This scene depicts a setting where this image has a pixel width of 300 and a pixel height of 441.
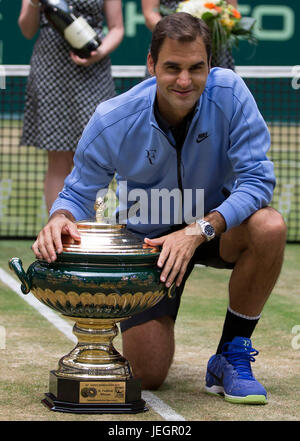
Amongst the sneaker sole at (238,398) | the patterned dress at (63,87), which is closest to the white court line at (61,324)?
the sneaker sole at (238,398)

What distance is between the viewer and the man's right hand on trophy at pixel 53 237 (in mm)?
2672

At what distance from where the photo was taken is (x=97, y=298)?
2.65m

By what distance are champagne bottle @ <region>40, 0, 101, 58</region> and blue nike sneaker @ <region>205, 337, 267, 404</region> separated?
2199 mm

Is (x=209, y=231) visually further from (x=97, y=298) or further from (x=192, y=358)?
(x=192, y=358)

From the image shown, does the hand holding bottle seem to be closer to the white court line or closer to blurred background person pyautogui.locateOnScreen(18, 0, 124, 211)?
A: blurred background person pyautogui.locateOnScreen(18, 0, 124, 211)

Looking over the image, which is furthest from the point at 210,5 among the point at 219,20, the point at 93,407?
the point at 93,407

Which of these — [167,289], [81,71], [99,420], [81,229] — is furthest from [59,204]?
[81,71]

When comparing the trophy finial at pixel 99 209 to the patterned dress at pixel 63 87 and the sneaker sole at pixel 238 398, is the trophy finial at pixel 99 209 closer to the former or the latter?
the sneaker sole at pixel 238 398

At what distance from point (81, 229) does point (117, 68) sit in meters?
3.99

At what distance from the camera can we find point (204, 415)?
2.75m

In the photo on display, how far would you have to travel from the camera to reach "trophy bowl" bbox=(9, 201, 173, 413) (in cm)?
265

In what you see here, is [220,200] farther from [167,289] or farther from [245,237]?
[167,289]

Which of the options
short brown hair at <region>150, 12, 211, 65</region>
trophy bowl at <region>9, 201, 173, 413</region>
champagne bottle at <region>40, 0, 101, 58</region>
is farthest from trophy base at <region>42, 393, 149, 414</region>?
champagne bottle at <region>40, 0, 101, 58</region>

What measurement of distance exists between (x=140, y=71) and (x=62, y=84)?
5.73ft
